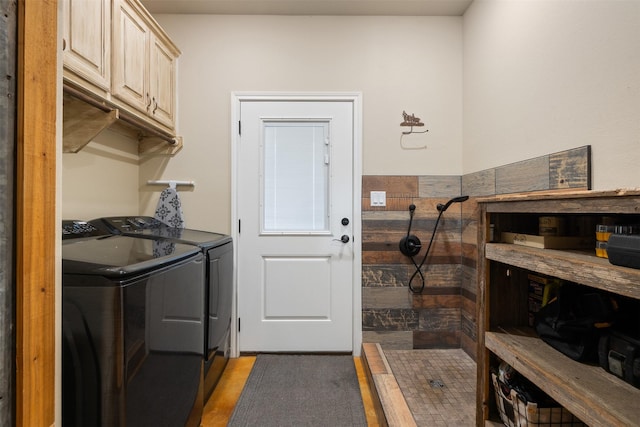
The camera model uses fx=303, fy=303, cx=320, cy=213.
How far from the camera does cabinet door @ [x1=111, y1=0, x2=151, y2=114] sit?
1638mm

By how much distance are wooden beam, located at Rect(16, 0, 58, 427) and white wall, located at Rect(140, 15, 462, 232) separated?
5.65 feet

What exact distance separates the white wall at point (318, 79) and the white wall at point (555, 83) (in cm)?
26

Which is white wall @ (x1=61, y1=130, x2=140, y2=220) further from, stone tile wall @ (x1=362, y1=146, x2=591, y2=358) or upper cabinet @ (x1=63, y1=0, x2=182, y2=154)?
stone tile wall @ (x1=362, y1=146, x2=591, y2=358)

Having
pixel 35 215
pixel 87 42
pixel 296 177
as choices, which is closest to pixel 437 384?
pixel 296 177

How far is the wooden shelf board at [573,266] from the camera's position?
715mm

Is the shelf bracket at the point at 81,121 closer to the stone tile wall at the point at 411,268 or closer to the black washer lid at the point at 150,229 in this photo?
the black washer lid at the point at 150,229

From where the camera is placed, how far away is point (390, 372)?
1.89 metres

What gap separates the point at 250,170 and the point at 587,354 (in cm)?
211

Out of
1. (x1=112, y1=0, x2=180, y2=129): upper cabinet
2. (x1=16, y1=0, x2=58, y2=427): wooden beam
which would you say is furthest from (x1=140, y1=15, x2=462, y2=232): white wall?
(x1=16, y1=0, x2=58, y2=427): wooden beam

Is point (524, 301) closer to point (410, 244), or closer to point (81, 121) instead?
point (410, 244)

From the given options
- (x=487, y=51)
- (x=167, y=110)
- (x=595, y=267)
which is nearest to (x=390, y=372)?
(x=595, y=267)

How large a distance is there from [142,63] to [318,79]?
1.19 m

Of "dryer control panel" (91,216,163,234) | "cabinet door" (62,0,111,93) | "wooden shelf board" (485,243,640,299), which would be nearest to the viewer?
"wooden shelf board" (485,243,640,299)

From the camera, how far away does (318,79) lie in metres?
2.35
